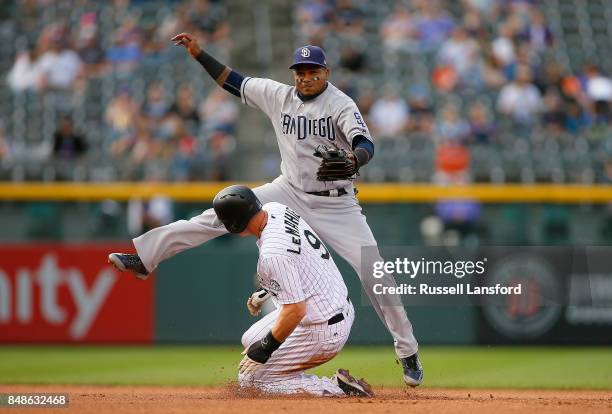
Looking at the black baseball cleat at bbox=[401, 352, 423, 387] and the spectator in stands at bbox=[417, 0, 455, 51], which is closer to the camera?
the black baseball cleat at bbox=[401, 352, 423, 387]

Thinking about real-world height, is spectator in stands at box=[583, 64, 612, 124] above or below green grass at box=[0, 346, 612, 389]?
above

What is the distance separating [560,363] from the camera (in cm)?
1123

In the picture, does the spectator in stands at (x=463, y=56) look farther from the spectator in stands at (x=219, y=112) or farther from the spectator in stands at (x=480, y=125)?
the spectator in stands at (x=219, y=112)

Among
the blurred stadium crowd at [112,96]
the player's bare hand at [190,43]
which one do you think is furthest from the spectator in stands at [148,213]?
the player's bare hand at [190,43]

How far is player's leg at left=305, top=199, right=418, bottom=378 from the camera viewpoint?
7.62 meters

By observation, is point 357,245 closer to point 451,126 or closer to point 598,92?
point 451,126

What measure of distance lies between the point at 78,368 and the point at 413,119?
5.53 meters

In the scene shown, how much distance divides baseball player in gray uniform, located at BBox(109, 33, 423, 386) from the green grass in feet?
4.04

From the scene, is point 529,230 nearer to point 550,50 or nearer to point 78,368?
point 550,50

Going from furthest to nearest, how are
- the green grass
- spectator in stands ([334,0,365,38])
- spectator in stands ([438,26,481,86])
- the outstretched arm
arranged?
spectator in stands ([334,0,365,38]), spectator in stands ([438,26,481,86]), the green grass, the outstretched arm

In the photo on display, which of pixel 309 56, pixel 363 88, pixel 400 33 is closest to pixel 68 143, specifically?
pixel 363 88

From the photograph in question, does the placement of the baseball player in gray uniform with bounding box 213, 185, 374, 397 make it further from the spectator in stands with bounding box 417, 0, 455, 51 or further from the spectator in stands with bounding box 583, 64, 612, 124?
the spectator in stands with bounding box 417, 0, 455, 51

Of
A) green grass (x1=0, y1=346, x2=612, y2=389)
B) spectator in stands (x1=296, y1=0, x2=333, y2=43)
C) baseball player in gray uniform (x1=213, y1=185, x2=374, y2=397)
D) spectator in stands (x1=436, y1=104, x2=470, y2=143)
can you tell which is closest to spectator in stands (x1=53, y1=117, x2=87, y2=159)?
green grass (x1=0, y1=346, x2=612, y2=389)

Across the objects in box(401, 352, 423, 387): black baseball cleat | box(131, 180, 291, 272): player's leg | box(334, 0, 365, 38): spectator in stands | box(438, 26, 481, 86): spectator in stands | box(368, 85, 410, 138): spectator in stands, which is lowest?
box(401, 352, 423, 387): black baseball cleat
